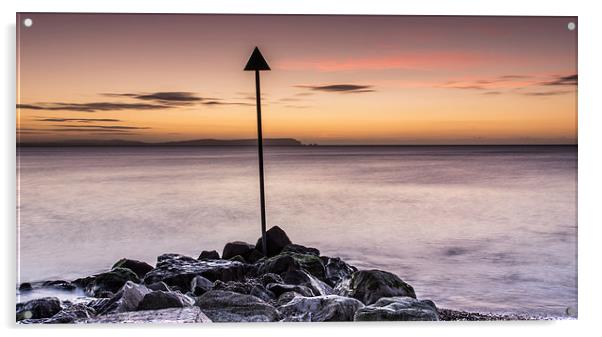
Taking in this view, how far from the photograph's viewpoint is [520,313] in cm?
299

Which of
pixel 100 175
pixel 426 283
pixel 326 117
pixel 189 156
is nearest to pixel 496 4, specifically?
pixel 326 117

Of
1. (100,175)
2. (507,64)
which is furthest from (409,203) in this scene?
(100,175)

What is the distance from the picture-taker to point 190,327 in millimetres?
2914

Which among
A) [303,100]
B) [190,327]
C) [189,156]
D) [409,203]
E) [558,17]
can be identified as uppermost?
[558,17]

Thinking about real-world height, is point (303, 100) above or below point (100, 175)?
above

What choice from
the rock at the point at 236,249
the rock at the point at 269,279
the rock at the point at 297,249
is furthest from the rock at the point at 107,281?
the rock at the point at 297,249

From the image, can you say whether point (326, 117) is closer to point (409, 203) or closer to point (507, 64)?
point (409, 203)

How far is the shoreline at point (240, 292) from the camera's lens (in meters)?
2.87

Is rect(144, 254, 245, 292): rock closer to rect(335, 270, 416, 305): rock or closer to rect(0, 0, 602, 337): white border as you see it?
rect(0, 0, 602, 337): white border

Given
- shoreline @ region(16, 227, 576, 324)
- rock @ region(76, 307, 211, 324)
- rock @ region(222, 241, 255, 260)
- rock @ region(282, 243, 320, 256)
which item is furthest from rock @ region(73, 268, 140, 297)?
rock @ region(282, 243, 320, 256)

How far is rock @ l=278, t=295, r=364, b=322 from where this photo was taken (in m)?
2.90

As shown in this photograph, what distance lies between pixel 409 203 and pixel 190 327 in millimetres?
963

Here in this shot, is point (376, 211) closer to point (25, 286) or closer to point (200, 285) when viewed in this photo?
point (200, 285)

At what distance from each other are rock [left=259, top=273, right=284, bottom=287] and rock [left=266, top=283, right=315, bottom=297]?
3cm
